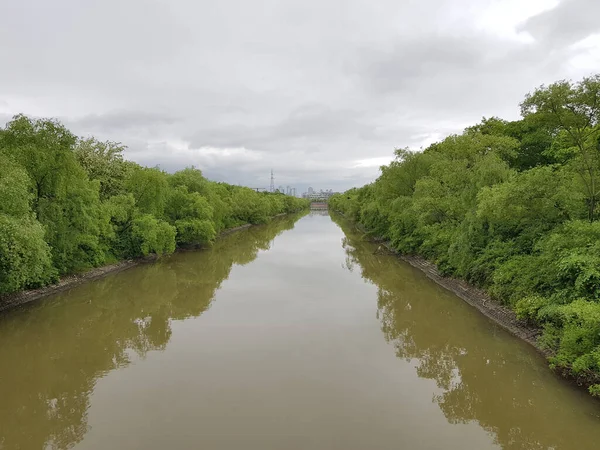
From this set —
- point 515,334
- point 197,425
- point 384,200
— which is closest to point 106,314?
point 197,425

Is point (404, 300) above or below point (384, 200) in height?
below

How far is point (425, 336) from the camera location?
1380 centimetres

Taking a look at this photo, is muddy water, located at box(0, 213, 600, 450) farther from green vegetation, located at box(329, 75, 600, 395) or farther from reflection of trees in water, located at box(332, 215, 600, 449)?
green vegetation, located at box(329, 75, 600, 395)

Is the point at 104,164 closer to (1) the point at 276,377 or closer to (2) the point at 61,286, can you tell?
(2) the point at 61,286

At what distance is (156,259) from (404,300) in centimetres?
1925

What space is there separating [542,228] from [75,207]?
2077 cm

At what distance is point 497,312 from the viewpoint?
14.9 m

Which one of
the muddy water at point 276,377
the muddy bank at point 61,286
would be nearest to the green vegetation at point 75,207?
the muddy bank at point 61,286

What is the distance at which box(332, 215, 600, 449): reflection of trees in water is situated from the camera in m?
8.11

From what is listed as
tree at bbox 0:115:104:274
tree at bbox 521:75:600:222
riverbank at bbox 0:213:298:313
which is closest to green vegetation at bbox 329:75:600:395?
tree at bbox 521:75:600:222

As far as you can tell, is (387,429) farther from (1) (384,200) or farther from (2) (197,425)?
(1) (384,200)

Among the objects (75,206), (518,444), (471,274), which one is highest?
(75,206)

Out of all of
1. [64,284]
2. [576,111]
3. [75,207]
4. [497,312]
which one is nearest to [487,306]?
[497,312]

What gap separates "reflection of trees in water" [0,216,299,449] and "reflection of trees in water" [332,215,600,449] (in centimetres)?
821
